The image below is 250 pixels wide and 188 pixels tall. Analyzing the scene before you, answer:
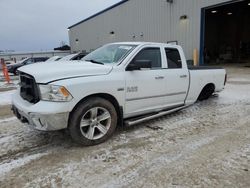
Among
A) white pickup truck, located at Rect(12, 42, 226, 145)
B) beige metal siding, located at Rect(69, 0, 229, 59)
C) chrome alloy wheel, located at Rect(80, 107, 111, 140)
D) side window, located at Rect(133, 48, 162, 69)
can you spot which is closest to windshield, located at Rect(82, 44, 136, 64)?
white pickup truck, located at Rect(12, 42, 226, 145)

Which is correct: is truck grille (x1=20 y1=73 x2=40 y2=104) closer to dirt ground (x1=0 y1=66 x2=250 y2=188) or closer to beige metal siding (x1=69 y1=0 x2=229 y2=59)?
dirt ground (x1=0 y1=66 x2=250 y2=188)

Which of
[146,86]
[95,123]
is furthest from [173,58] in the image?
[95,123]

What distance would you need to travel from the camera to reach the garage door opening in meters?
25.9

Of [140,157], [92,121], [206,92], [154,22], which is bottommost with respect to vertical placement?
[140,157]

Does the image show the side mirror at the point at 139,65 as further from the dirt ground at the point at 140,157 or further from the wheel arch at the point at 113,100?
the dirt ground at the point at 140,157

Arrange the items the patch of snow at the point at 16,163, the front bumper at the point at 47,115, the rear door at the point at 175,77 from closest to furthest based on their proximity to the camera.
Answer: the patch of snow at the point at 16,163
the front bumper at the point at 47,115
the rear door at the point at 175,77

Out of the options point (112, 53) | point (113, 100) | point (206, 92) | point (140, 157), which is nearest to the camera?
point (140, 157)

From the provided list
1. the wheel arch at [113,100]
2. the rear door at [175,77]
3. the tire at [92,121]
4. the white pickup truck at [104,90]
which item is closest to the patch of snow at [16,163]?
the white pickup truck at [104,90]

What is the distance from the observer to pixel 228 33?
28.2m

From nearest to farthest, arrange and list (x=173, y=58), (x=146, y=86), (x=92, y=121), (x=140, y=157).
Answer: (x=140, y=157) < (x=92, y=121) < (x=146, y=86) < (x=173, y=58)

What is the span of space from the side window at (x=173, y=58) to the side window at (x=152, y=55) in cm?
26

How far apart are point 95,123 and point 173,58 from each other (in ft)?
7.80

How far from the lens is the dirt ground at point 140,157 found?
2785mm

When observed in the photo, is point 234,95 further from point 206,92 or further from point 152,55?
point 152,55
